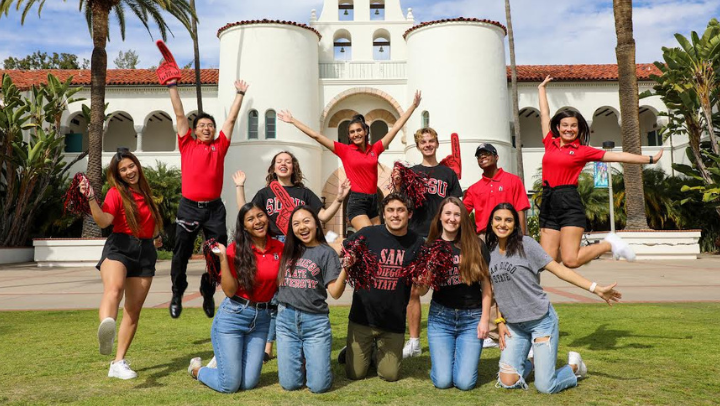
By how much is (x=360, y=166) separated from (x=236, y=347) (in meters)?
2.39

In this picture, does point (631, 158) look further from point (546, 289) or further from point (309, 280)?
point (546, 289)

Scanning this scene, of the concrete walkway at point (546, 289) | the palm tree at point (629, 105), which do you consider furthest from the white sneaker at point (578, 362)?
the palm tree at point (629, 105)

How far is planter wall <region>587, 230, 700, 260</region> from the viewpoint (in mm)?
19328

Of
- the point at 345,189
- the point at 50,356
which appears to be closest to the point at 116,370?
the point at 50,356

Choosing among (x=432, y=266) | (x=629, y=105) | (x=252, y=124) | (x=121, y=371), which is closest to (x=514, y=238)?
(x=432, y=266)

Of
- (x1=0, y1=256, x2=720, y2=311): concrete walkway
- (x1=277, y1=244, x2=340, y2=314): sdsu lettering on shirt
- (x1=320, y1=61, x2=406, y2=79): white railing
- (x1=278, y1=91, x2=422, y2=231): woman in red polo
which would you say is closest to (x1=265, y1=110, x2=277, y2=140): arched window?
(x1=320, y1=61, x2=406, y2=79): white railing

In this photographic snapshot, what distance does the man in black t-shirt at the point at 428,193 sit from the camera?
550cm

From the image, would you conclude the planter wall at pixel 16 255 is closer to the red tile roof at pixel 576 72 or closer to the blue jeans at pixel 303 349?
the blue jeans at pixel 303 349

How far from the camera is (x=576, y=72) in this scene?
2966 cm

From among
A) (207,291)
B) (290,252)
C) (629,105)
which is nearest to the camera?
(290,252)

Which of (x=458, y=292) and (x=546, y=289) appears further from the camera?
(x=546, y=289)

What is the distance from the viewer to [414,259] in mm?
4512

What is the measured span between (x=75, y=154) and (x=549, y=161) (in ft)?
91.8

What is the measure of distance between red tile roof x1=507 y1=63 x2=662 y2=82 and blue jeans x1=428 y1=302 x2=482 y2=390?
85.8ft
